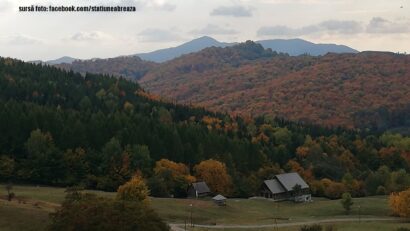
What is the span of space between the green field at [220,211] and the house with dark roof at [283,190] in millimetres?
4610

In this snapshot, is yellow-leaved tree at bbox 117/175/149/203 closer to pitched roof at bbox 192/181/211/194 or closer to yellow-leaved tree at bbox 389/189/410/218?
pitched roof at bbox 192/181/211/194

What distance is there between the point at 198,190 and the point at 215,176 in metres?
12.1

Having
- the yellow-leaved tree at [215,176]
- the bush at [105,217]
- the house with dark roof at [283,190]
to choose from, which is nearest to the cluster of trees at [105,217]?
the bush at [105,217]

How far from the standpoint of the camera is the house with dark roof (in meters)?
127

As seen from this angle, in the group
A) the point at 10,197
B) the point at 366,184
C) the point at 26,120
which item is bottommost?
the point at 366,184

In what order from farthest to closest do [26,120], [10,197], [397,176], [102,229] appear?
[397,176] < [26,120] < [10,197] < [102,229]

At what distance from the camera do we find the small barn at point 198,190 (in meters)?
119

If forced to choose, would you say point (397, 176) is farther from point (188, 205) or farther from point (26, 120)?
point (26, 120)

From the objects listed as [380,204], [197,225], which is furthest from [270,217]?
[380,204]

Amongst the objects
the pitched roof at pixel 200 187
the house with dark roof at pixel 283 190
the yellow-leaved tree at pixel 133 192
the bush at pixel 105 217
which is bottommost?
the house with dark roof at pixel 283 190

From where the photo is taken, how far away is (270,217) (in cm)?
9950

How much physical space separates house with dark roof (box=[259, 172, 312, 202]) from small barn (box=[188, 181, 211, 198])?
15108mm

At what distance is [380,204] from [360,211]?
10.9 meters

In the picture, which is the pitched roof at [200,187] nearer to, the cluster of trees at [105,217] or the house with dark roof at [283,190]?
the house with dark roof at [283,190]
